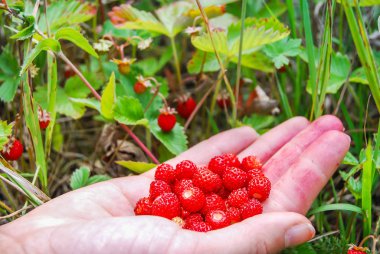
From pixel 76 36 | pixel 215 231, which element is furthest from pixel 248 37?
pixel 215 231

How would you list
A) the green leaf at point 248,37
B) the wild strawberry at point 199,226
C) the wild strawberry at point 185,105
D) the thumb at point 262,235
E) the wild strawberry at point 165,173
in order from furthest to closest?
the wild strawberry at point 185,105 < the green leaf at point 248,37 < the wild strawberry at point 165,173 < the wild strawberry at point 199,226 < the thumb at point 262,235

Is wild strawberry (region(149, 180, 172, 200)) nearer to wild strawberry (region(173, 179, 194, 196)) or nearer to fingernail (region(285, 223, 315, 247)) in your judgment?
wild strawberry (region(173, 179, 194, 196))

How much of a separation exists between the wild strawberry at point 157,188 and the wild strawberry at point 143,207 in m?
0.03

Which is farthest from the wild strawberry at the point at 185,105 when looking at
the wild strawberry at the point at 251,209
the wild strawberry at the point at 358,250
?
the wild strawberry at the point at 358,250

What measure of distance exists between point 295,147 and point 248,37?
0.37 metres

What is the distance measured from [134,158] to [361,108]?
0.83 metres

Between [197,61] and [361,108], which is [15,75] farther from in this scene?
[361,108]

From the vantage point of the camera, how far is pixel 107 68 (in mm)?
2123

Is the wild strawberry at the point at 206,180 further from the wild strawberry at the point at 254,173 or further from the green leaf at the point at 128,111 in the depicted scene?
the green leaf at the point at 128,111

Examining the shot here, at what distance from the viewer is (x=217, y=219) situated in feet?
4.62

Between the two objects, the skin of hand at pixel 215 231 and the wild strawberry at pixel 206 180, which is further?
the wild strawberry at pixel 206 180

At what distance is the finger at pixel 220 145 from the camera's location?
5.78 feet

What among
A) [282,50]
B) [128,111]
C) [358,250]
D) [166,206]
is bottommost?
[358,250]

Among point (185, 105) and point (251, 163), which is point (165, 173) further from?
point (185, 105)
